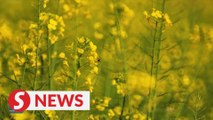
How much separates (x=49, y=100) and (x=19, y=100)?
0.20 m

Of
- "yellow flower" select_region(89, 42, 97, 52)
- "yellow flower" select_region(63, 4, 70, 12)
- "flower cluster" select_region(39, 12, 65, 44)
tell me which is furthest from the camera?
"yellow flower" select_region(63, 4, 70, 12)

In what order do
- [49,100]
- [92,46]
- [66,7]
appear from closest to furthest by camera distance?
[92,46], [49,100], [66,7]

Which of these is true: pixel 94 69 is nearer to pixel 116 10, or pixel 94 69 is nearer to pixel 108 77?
pixel 116 10

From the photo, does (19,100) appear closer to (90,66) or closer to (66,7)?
(90,66)

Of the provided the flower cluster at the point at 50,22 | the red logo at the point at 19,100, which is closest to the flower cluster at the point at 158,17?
the flower cluster at the point at 50,22

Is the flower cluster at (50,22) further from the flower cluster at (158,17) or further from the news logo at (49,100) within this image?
the flower cluster at (158,17)

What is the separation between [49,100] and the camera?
4.04 metres

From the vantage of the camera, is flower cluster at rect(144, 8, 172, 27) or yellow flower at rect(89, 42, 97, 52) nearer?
yellow flower at rect(89, 42, 97, 52)

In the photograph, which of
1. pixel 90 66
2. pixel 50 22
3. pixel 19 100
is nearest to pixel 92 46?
pixel 90 66

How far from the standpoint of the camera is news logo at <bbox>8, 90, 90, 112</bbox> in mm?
3957

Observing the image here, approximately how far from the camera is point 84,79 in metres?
3.99

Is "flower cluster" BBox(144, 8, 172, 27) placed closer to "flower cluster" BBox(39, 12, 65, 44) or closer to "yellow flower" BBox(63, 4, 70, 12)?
"flower cluster" BBox(39, 12, 65, 44)

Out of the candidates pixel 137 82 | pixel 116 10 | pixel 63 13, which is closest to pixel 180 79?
pixel 137 82

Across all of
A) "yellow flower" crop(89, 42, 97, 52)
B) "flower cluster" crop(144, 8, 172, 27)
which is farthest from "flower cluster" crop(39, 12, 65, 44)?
"flower cluster" crop(144, 8, 172, 27)
